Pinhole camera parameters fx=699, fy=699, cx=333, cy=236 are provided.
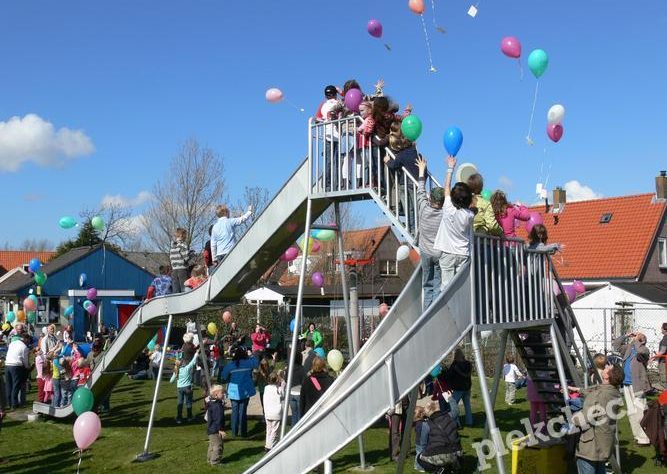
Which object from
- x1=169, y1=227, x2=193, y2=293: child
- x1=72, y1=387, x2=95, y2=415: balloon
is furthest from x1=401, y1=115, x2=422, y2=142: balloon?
x1=72, y1=387, x2=95, y2=415: balloon

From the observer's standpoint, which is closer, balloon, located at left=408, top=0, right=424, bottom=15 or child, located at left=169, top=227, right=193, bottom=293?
balloon, located at left=408, top=0, right=424, bottom=15

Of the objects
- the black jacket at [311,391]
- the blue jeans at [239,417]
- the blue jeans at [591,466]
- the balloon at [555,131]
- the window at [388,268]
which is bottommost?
the blue jeans at [239,417]

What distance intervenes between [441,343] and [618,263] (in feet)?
81.3

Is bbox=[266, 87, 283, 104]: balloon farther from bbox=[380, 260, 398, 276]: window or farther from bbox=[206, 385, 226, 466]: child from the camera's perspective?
bbox=[380, 260, 398, 276]: window

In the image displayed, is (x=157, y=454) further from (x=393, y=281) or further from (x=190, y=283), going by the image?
(x=393, y=281)

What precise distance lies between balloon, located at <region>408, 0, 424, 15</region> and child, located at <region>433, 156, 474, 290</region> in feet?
15.9

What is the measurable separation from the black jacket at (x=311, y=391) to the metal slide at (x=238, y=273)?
6.38ft

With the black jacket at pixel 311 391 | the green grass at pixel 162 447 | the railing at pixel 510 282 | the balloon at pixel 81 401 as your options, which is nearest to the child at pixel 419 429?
the green grass at pixel 162 447

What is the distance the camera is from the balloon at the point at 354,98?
9516 mm

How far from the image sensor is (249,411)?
591 inches

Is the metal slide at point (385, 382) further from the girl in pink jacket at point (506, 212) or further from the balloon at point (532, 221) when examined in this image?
the balloon at point (532, 221)

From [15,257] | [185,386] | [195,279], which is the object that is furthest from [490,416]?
[15,257]

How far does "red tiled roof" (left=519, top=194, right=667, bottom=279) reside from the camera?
95.7ft

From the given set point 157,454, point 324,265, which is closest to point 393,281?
point 324,265
